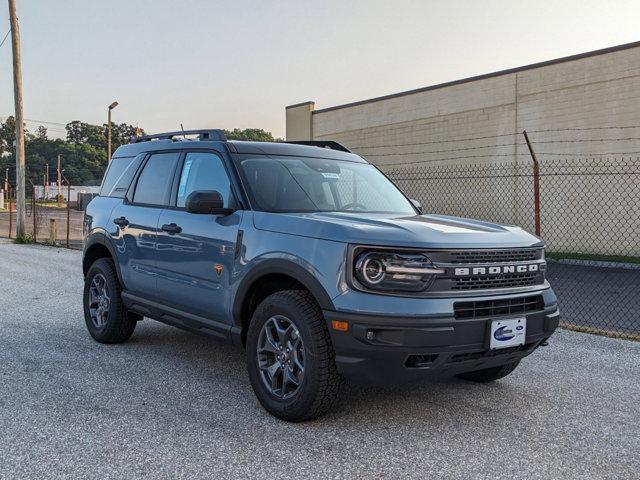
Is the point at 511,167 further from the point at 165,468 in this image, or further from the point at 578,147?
Answer: the point at 165,468

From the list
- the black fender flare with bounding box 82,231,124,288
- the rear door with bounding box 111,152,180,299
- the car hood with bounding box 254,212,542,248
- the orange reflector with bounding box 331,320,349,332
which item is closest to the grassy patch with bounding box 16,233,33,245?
the black fender flare with bounding box 82,231,124,288

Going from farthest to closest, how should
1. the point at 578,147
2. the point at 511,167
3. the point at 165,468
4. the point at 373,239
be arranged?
the point at 511,167 → the point at 578,147 → the point at 373,239 → the point at 165,468

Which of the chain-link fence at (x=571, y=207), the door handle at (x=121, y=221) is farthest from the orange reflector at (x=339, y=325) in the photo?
the chain-link fence at (x=571, y=207)

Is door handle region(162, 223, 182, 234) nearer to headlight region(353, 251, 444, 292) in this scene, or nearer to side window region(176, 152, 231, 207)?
side window region(176, 152, 231, 207)

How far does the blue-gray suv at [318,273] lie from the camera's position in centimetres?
350

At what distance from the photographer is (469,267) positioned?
3625 millimetres

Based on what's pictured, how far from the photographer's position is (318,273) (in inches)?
144

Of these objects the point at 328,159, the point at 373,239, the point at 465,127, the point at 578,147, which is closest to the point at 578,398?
the point at 373,239

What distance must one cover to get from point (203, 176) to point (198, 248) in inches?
25.7

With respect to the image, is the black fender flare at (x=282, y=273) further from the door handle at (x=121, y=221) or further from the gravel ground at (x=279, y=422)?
the door handle at (x=121, y=221)

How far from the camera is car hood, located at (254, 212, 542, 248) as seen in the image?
11.6 ft

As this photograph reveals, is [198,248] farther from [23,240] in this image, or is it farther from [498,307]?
[23,240]

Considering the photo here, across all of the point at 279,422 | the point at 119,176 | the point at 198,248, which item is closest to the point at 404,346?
the point at 279,422

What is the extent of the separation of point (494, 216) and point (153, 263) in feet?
52.6
